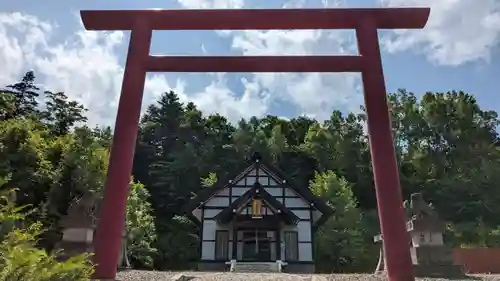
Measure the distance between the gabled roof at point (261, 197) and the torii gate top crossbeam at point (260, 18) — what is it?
13.0 meters

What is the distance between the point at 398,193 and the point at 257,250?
1396 centimetres

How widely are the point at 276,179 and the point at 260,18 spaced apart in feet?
48.6

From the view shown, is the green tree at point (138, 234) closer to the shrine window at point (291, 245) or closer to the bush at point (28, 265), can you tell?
the shrine window at point (291, 245)

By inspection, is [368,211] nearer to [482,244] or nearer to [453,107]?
[482,244]

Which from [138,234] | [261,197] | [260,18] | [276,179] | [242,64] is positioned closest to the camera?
[260,18]

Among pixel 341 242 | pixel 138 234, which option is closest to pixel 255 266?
pixel 138 234

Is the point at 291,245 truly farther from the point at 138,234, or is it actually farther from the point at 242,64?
the point at 242,64

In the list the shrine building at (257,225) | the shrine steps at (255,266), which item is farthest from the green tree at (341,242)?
the shrine steps at (255,266)

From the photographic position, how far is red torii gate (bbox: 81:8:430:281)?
20.6 ft

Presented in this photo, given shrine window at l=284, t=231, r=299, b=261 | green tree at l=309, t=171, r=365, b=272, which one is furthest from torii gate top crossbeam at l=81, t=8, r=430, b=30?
green tree at l=309, t=171, r=365, b=272

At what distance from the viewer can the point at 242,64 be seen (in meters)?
7.49

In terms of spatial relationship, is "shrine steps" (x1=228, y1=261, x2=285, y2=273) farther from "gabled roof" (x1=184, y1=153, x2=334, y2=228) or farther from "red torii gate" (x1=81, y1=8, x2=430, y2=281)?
"red torii gate" (x1=81, y1=8, x2=430, y2=281)

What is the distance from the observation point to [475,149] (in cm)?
3338

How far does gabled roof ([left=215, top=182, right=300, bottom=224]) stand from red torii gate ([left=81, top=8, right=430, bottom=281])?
1251cm
